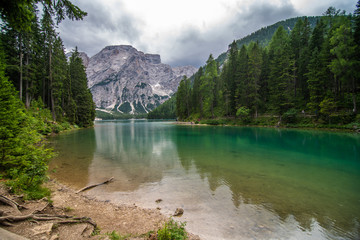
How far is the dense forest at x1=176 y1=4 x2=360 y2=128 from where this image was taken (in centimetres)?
3125

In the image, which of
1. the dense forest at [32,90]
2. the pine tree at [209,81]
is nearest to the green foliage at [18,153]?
the dense forest at [32,90]

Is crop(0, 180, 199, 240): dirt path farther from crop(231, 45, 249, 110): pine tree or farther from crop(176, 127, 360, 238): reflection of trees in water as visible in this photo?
crop(231, 45, 249, 110): pine tree

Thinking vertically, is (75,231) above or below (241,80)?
below

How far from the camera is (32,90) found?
2997 centimetres

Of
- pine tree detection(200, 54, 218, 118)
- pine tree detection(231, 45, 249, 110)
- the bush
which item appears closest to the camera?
the bush

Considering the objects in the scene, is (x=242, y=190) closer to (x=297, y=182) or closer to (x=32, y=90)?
(x=297, y=182)

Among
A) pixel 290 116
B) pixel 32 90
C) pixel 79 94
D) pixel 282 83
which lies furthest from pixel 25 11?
pixel 79 94

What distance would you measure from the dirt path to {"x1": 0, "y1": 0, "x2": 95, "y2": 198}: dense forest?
43.6 inches

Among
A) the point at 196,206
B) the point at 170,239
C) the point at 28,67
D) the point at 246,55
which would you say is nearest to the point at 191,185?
the point at 196,206

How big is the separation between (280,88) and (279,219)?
156 feet

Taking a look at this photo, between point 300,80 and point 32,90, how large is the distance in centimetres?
6119

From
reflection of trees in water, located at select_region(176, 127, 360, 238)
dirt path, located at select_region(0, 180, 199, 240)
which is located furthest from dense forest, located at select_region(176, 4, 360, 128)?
dirt path, located at select_region(0, 180, 199, 240)

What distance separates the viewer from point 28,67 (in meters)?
28.3

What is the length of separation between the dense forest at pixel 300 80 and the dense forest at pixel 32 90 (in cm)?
4347
